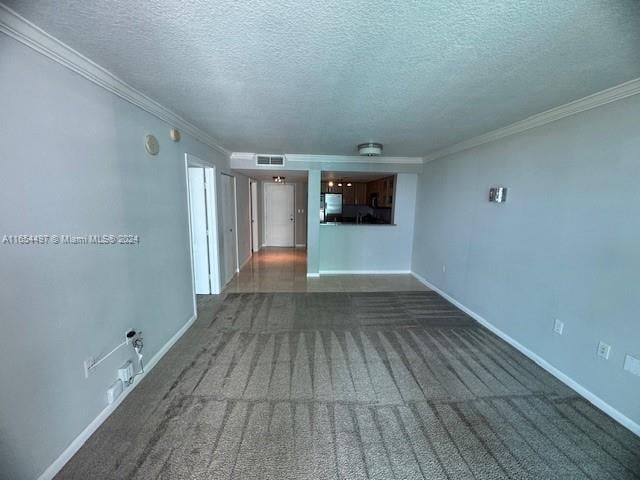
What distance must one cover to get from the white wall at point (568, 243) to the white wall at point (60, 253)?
3534mm

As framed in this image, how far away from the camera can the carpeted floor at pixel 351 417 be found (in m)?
1.38

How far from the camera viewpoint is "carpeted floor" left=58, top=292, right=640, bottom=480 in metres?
1.38

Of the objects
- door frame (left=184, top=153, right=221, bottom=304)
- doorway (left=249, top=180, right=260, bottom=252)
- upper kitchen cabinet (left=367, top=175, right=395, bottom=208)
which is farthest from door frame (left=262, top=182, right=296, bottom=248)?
door frame (left=184, top=153, right=221, bottom=304)

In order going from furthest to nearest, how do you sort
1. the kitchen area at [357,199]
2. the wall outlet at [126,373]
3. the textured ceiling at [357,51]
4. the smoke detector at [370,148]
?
the kitchen area at [357,199] → the smoke detector at [370,148] → the wall outlet at [126,373] → the textured ceiling at [357,51]

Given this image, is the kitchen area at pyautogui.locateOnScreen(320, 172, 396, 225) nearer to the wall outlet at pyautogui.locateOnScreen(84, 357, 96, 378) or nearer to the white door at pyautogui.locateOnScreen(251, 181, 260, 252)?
the white door at pyautogui.locateOnScreen(251, 181, 260, 252)

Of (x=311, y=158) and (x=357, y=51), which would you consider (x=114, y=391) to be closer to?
(x=357, y=51)

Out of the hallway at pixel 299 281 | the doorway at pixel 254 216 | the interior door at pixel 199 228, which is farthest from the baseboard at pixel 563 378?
the doorway at pixel 254 216

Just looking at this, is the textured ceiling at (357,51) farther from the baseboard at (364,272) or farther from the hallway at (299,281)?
the baseboard at (364,272)

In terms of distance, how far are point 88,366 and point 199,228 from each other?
2.38 meters

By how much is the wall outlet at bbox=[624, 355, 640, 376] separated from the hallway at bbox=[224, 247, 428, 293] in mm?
2582

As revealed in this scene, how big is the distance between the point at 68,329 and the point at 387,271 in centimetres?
476

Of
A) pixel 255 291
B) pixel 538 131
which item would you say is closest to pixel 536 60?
pixel 538 131

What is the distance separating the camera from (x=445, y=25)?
1.14 meters

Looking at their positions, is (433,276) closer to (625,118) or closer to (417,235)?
(417,235)
